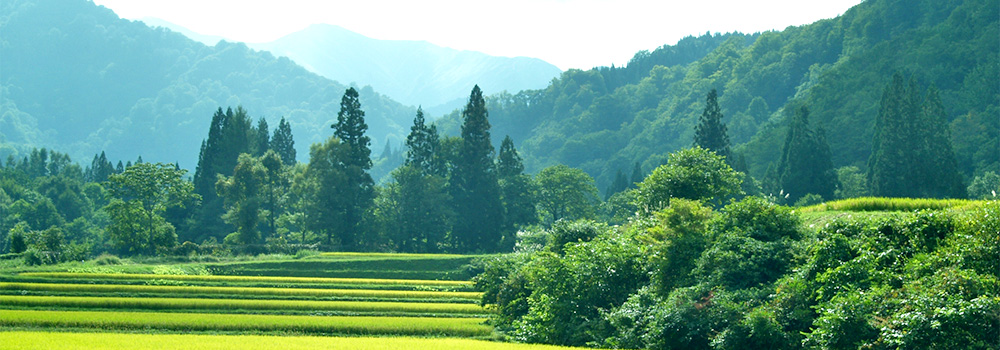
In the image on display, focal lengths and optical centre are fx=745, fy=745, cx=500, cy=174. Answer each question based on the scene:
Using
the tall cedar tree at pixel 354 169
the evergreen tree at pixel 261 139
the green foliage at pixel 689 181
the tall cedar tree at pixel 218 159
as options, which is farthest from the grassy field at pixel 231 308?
the evergreen tree at pixel 261 139

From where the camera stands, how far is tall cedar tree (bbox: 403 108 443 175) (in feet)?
261

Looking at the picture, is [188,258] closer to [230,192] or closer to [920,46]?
[230,192]

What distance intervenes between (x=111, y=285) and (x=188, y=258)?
17363 mm

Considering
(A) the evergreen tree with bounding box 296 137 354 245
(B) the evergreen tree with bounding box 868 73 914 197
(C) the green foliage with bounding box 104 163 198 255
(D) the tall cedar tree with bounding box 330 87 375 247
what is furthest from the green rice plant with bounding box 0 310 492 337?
(B) the evergreen tree with bounding box 868 73 914 197

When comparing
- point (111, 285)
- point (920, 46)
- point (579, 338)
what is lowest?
point (579, 338)

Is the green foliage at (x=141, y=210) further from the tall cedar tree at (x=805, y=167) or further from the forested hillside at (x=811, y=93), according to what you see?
the forested hillside at (x=811, y=93)

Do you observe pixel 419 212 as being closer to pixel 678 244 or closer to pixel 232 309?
pixel 232 309

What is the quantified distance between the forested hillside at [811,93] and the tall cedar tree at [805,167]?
28.5 ft

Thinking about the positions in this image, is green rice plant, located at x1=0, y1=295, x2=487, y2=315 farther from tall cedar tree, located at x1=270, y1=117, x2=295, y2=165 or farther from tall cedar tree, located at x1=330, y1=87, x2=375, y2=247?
tall cedar tree, located at x1=270, y1=117, x2=295, y2=165

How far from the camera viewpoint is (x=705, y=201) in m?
33.5

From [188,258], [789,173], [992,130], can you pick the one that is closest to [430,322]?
[188,258]

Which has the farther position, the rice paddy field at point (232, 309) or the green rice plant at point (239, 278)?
the green rice plant at point (239, 278)

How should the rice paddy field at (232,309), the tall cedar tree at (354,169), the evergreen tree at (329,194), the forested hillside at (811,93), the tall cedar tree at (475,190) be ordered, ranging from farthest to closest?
the forested hillside at (811,93), the tall cedar tree at (475,190), the tall cedar tree at (354,169), the evergreen tree at (329,194), the rice paddy field at (232,309)

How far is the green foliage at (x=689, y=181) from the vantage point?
114ft
